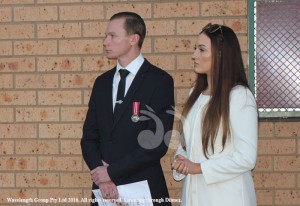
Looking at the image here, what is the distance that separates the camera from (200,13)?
14.6 feet

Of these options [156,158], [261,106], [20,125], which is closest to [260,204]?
[261,106]

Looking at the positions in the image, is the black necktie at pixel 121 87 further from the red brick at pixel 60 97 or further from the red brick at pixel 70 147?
the red brick at pixel 70 147

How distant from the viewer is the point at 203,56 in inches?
125

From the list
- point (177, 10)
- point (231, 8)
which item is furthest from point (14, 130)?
point (231, 8)

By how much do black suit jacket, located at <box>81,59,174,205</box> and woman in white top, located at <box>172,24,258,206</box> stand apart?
0.35 meters

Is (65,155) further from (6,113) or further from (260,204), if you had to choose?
(260,204)

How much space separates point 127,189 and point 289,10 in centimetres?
200

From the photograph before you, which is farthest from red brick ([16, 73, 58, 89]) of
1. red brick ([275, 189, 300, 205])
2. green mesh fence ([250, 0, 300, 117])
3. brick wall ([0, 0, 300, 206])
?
red brick ([275, 189, 300, 205])

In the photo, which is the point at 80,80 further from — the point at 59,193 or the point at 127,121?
the point at 127,121

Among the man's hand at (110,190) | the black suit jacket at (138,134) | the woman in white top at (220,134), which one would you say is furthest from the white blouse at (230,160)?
the man's hand at (110,190)

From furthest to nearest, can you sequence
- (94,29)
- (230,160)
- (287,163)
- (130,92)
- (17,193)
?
1. (17,193)
2. (94,29)
3. (287,163)
4. (130,92)
5. (230,160)

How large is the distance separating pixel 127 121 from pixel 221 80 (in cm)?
75

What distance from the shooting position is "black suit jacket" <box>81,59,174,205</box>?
3.47 metres

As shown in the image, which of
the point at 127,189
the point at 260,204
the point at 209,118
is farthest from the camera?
the point at 260,204
